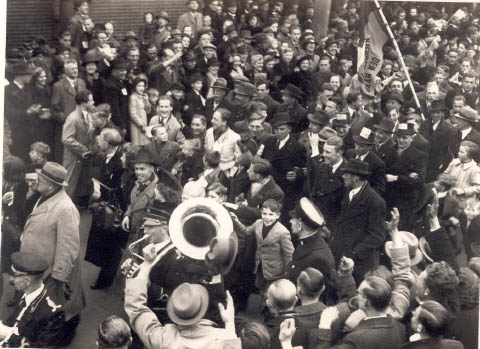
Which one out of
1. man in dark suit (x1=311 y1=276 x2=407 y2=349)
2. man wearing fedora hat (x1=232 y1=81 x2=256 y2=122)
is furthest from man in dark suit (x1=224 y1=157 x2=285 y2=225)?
man in dark suit (x1=311 y1=276 x2=407 y2=349)

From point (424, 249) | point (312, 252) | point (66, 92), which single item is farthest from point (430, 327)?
point (66, 92)

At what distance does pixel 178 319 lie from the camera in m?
8.53

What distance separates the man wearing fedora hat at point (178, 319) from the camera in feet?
28.0

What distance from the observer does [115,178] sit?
8.81 meters

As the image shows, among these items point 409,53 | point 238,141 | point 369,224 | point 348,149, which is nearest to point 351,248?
point 369,224

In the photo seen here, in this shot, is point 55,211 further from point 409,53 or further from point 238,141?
point 409,53

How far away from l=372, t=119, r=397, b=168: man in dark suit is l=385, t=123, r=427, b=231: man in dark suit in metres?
0.06

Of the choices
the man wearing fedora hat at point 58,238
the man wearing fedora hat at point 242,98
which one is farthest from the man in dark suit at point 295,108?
the man wearing fedora hat at point 58,238

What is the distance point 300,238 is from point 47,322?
2933 mm

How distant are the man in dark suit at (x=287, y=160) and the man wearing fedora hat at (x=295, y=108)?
0.10 metres

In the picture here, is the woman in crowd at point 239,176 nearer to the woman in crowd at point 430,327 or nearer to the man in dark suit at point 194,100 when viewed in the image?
the man in dark suit at point 194,100

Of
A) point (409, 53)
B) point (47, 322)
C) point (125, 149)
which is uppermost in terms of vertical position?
point (409, 53)

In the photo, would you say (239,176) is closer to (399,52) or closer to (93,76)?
(93,76)

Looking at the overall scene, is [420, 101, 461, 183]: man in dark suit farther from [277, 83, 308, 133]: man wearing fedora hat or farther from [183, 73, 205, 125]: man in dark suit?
[183, 73, 205, 125]: man in dark suit
